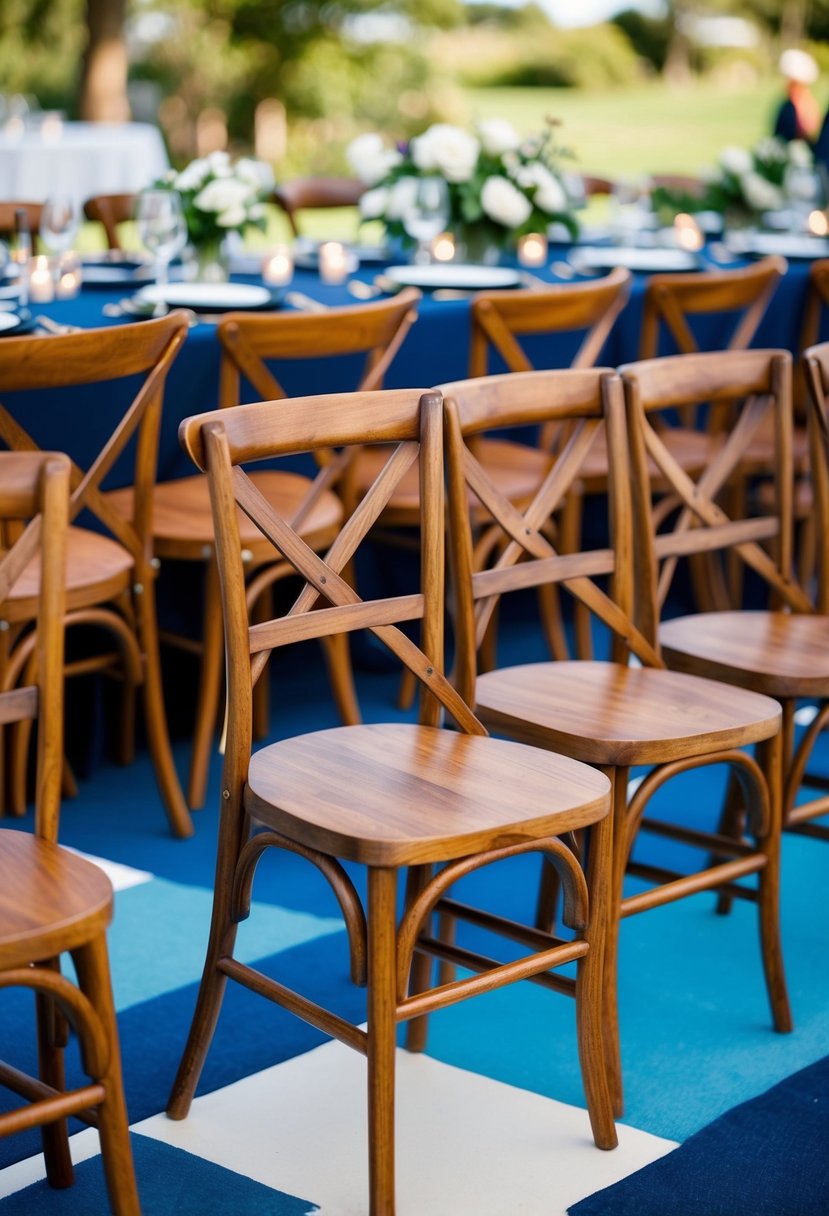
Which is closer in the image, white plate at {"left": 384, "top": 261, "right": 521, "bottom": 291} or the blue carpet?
the blue carpet

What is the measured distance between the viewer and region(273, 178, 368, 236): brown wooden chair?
527cm

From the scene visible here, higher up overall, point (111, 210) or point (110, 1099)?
point (111, 210)

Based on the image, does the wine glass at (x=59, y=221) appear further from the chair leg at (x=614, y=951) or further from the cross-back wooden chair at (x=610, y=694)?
the chair leg at (x=614, y=951)

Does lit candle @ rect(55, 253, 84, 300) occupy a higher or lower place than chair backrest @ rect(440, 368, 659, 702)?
higher

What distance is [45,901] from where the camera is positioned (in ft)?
5.42

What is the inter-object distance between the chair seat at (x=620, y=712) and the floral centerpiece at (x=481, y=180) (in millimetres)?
1981

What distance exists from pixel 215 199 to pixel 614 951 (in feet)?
7.20

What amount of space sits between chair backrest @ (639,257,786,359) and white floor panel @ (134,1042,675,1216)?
6.66 feet

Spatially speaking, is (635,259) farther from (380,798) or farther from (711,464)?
(380,798)

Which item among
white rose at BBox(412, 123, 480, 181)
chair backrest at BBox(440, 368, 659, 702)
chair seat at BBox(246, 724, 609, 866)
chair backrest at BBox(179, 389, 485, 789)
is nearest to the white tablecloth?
white rose at BBox(412, 123, 480, 181)

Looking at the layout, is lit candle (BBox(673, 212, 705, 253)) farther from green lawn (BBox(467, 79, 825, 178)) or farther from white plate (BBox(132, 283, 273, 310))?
green lawn (BBox(467, 79, 825, 178))

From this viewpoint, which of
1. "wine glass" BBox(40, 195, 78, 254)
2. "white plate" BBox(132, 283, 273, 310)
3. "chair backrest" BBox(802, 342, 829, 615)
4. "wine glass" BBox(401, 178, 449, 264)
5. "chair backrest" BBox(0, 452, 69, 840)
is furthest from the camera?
"wine glass" BBox(401, 178, 449, 264)

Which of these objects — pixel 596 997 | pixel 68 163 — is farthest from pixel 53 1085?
pixel 68 163

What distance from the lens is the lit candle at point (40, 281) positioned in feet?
12.1
